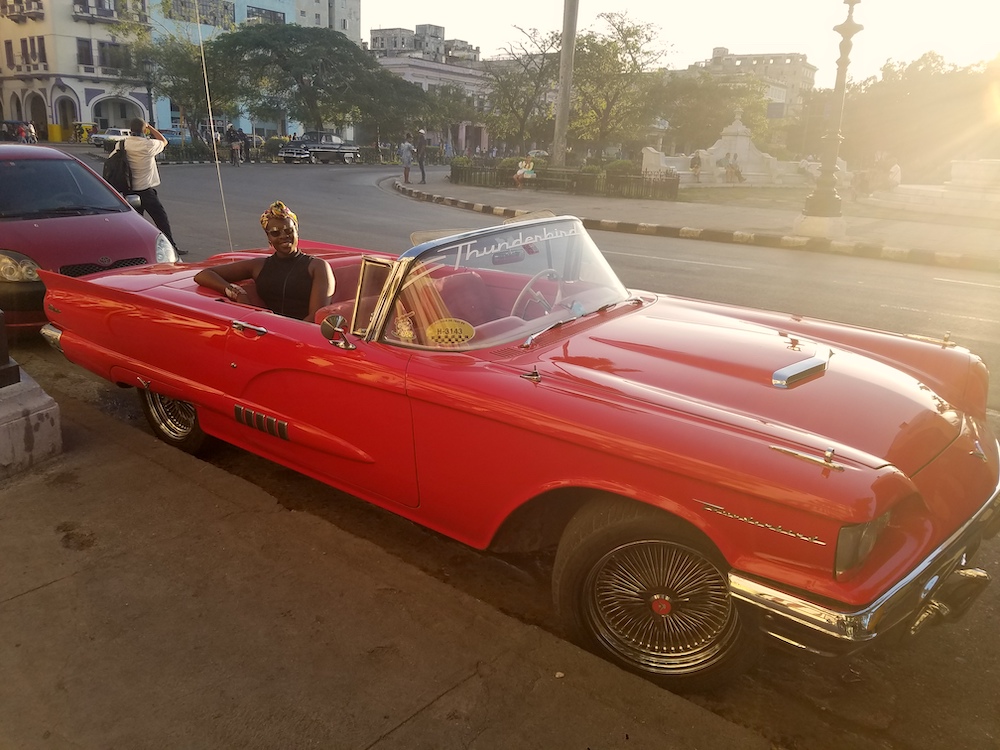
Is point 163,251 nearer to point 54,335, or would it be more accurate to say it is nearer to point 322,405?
point 54,335

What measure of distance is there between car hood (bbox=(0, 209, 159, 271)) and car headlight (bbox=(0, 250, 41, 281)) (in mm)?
45

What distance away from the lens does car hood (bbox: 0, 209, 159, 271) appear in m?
5.88

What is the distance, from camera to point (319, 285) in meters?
4.14

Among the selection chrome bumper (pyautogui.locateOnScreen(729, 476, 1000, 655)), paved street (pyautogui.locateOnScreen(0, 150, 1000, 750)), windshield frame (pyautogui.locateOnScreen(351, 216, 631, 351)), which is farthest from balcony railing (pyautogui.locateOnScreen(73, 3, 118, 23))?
chrome bumper (pyautogui.locateOnScreen(729, 476, 1000, 655))

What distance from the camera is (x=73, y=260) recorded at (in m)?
5.94

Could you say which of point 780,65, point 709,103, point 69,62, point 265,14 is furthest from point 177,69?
point 780,65

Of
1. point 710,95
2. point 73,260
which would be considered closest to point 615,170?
point 73,260

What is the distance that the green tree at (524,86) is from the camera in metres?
38.0

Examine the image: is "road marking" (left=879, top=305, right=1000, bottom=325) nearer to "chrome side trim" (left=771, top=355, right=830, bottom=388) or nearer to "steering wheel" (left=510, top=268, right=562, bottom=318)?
"chrome side trim" (left=771, top=355, right=830, bottom=388)

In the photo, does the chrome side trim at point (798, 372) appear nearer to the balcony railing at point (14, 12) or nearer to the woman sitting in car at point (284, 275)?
the woman sitting in car at point (284, 275)

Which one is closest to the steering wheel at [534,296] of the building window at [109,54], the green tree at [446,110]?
the green tree at [446,110]

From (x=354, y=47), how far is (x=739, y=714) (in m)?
56.8

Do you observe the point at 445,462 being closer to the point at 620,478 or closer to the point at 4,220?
the point at 620,478

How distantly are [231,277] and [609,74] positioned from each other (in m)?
37.0
